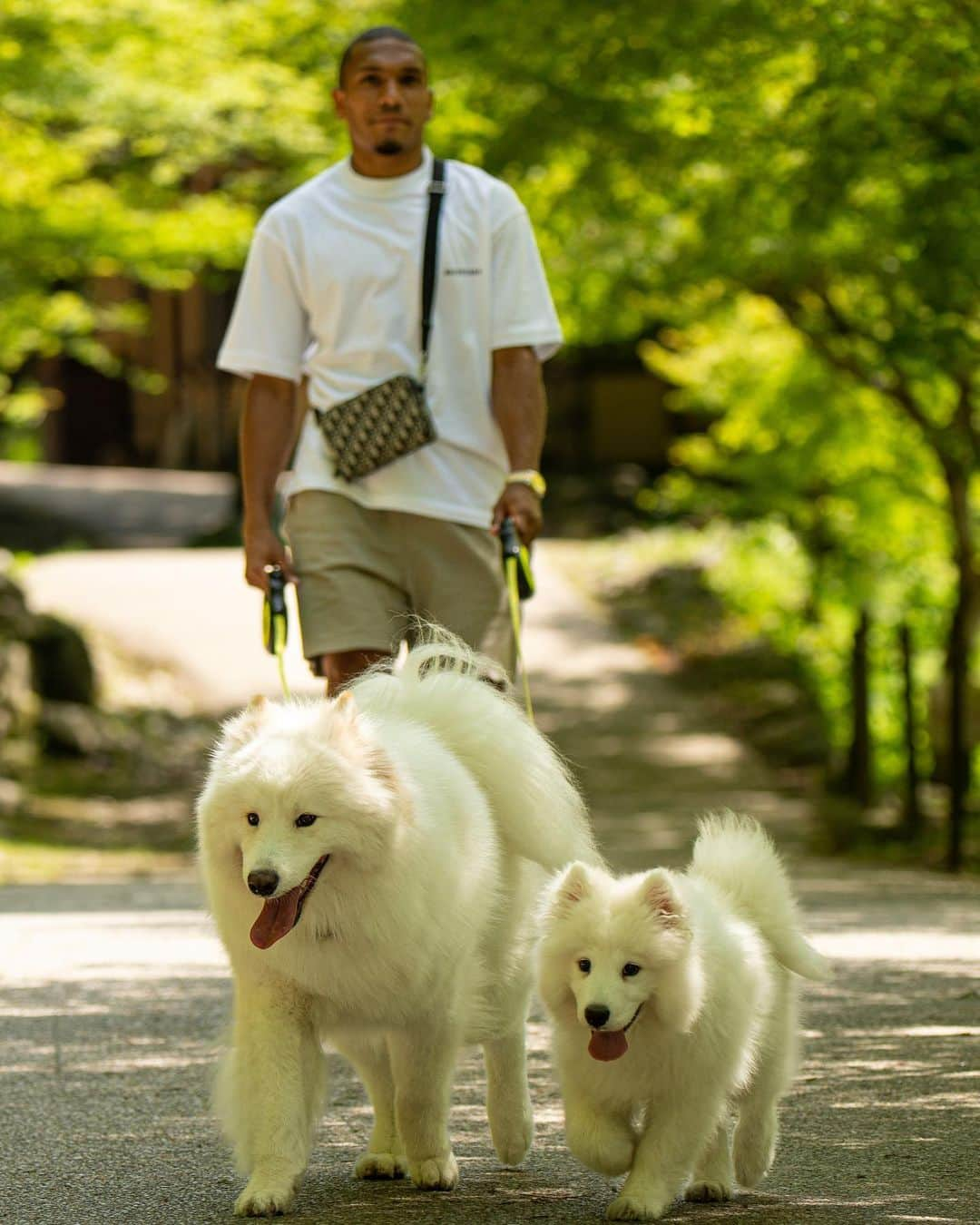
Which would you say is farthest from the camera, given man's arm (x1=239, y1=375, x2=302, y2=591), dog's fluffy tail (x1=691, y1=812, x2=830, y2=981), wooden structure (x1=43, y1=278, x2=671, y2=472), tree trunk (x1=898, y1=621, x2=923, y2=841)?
wooden structure (x1=43, y1=278, x2=671, y2=472)

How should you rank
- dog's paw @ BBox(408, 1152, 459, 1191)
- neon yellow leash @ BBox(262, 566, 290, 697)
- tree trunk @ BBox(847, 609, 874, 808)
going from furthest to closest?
tree trunk @ BBox(847, 609, 874, 808), neon yellow leash @ BBox(262, 566, 290, 697), dog's paw @ BBox(408, 1152, 459, 1191)

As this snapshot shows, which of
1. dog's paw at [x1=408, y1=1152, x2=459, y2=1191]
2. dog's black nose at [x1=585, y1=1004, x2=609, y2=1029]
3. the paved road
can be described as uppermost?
dog's black nose at [x1=585, y1=1004, x2=609, y2=1029]

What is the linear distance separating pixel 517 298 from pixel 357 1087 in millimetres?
2163

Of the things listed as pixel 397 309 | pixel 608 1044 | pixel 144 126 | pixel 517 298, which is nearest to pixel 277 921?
pixel 608 1044

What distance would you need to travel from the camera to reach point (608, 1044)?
12.3 feet

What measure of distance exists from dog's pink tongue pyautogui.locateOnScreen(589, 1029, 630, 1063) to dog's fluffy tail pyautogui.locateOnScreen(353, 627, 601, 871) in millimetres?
658

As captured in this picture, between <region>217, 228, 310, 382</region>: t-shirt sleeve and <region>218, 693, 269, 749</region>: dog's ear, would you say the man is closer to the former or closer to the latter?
<region>217, 228, 310, 382</region>: t-shirt sleeve

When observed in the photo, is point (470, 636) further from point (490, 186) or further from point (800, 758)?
point (800, 758)

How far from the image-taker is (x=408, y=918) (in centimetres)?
378

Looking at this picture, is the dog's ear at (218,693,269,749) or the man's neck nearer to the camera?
the dog's ear at (218,693,269,749)

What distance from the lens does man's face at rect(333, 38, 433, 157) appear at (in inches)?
205

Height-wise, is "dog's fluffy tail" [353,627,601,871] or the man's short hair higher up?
the man's short hair

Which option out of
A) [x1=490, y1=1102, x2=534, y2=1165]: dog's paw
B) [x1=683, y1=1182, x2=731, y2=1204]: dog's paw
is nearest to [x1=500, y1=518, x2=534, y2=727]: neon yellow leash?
[x1=490, y1=1102, x2=534, y2=1165]: dog's paw

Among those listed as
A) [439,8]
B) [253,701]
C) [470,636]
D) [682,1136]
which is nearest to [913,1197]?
[682,1136]
